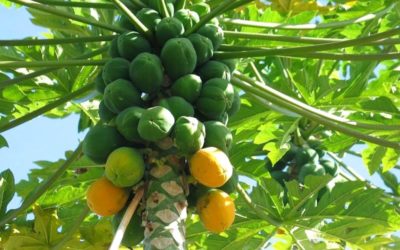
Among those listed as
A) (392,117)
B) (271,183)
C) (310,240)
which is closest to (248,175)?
(271,183)

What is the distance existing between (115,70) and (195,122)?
43 cm

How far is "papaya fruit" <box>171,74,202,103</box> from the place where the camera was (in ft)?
7.91

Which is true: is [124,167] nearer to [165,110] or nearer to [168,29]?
[165,110]

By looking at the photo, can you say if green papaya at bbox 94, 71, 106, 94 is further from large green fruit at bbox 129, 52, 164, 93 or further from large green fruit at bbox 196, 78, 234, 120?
large green fruit at bbox 196, 78, 234, 120

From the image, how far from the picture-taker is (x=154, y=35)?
8.80 ft

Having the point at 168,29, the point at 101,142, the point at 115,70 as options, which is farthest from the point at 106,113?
the point at 168,29

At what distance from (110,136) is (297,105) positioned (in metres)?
0.83

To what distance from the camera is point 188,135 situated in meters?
2.18

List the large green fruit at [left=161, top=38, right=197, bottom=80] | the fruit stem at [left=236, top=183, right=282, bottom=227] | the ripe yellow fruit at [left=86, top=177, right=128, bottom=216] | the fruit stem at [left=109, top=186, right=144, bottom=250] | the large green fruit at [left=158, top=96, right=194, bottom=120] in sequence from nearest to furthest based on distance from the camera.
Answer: the fruit stem at [left=109, top=186, right=144, bottom=250]
the ripe yellow fruit at [left=86, top=177, right=128, bottom=216]
the large green fruit at [left=158, top=96, right=194, bottom=120]
the large green fruit at [left=161, top=38, right=197, bottom=80]
the fruit stem at [left=236, top=183, right=282, bottom=227]

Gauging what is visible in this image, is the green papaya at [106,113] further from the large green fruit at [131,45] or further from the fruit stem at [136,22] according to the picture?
the fruit stem at [136,22]

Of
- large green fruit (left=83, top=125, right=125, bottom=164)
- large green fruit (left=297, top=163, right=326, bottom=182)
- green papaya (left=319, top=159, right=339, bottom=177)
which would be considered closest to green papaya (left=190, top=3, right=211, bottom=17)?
large green fruit (left=83, top=125, right=125, bottom=164)

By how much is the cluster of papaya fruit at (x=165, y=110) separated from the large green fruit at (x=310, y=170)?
4.92ft

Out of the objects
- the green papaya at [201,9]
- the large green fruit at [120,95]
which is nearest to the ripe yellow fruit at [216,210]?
the large green fruit at [120,95]

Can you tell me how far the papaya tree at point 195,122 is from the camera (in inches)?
87.7
